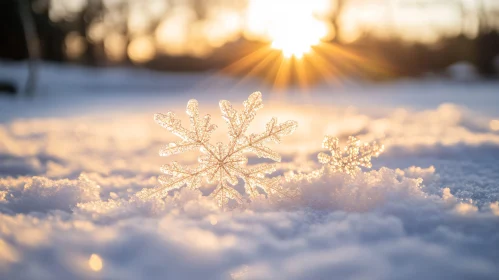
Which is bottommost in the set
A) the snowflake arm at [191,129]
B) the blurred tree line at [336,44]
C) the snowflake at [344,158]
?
the snowflake at [344,158]

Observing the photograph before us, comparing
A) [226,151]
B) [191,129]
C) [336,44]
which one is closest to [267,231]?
[226,151]

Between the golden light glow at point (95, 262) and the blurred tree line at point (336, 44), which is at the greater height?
the blurred tree line at point (336, 44)

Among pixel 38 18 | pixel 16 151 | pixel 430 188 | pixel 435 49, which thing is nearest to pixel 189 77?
pixel 38 18

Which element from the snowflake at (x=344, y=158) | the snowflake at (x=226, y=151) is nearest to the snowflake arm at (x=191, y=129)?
the snowflake at (x=226, y=151)

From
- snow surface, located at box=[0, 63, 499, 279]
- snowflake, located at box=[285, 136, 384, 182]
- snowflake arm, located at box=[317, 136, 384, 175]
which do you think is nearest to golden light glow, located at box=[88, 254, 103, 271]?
snow surface, located at box=[0, 63, 499, 279]

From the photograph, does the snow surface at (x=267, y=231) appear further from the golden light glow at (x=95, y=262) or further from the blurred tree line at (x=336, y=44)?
the blurred tree line at (x=336, y=44)

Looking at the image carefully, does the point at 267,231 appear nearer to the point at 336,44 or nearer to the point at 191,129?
the point at 191,129

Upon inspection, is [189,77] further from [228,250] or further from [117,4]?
[228,250]
